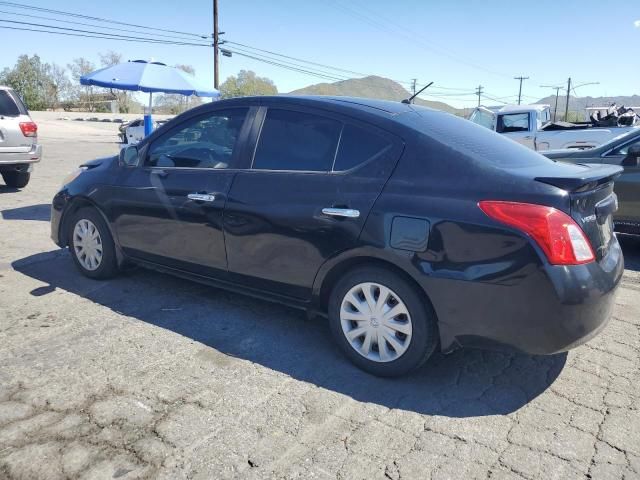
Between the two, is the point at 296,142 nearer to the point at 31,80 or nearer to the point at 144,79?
the point at 144,79

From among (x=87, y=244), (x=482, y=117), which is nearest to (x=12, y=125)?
(x=87, y=244)

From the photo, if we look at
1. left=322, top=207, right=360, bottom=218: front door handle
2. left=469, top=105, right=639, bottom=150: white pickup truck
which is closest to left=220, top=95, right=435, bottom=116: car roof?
left=322, top=207, right=360, bottom=218: front door handle

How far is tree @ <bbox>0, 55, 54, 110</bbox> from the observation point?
62.0m

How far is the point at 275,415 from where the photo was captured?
9.40 feet

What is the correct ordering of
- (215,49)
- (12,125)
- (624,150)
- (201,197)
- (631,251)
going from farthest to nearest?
(215,49)
(12,125)
(631,251)
(624,150)
(201,197)

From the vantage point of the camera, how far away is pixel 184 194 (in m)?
4.06

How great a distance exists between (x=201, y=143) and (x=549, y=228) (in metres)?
2.63

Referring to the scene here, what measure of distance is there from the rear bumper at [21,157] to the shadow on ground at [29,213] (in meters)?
1.36

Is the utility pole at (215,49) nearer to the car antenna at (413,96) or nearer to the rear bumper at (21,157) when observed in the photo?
the rear bumper at (21,157)

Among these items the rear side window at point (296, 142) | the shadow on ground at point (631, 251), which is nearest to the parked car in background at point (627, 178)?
the shadow on ground at point (631, 251)

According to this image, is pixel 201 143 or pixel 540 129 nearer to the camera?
Result: pixel 201 143

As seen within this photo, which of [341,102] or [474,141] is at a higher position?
[341,102]

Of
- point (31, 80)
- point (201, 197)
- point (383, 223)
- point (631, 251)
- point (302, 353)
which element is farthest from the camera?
point (31, 80)

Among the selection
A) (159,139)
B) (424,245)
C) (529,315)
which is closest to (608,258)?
(529,315)
